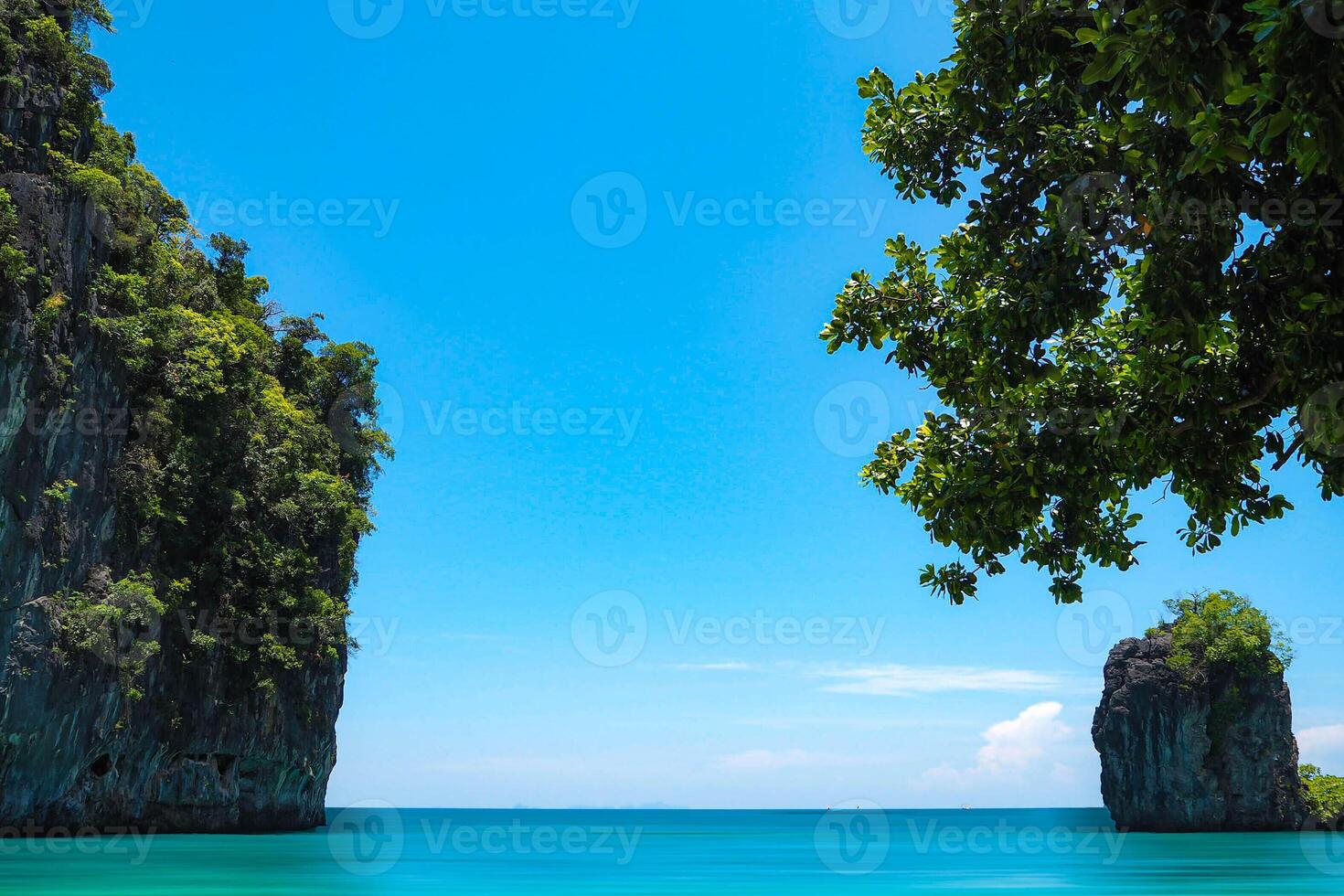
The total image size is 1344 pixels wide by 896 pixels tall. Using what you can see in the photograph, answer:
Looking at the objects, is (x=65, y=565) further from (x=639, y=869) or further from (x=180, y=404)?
(x=639, y=869)

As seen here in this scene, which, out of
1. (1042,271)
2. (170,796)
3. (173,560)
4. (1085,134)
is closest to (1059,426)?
(1042,271)

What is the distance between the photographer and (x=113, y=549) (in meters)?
29.6

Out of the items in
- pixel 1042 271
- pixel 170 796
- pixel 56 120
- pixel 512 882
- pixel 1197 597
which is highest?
pixel 56 120

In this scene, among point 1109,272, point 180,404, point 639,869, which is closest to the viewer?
point 1109,272

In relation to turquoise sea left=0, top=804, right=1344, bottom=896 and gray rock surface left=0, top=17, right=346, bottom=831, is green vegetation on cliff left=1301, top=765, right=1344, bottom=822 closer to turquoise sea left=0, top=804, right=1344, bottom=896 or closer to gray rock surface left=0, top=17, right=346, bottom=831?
turquoise sea left=0, top=804, right=1344, bottom=896

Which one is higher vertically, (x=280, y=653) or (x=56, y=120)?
(x=56, y=120)

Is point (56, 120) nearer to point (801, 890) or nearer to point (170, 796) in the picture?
point (170, 796)

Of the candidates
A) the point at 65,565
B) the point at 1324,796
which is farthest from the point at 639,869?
the point at 1324,796

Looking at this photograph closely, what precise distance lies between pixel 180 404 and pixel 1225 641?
169 feet

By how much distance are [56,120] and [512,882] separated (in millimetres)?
24311

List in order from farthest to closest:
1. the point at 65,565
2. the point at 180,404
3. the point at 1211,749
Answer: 1. the point at 1211,749
2. the point at 180,404
3. the point at 65,565

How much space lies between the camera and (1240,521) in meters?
7.06

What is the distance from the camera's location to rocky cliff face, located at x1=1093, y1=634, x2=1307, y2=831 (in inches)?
2206

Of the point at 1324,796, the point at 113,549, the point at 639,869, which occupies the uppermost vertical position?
the point at 113,549
